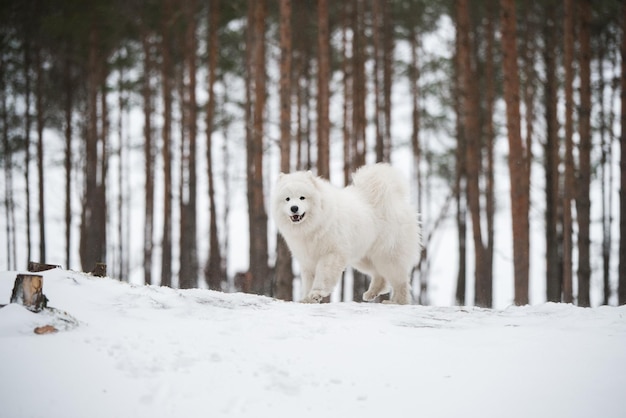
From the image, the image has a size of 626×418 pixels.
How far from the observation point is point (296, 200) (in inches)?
251

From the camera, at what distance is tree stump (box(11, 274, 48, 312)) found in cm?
399

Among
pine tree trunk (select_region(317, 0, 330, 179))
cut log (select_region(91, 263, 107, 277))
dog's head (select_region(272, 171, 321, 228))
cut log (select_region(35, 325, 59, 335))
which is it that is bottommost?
cut log (select_region(35, 325, 59, 335))

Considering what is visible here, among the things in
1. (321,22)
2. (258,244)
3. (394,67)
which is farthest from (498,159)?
(258,244)

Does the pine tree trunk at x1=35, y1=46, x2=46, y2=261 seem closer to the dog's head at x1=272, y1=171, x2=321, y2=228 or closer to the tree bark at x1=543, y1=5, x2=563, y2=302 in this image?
the dog's head at x1=272, y1=171, x2=321, y2=228

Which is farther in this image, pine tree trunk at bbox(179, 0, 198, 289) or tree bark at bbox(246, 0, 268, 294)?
pine tree trunk at bbox(179, 0, 198, 289)

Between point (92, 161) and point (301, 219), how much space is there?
36.8ft

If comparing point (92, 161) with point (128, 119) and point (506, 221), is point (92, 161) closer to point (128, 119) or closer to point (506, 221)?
point (128, 119)

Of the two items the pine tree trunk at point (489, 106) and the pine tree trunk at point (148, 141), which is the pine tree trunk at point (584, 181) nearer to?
the pine tree trunk at point (489, 106)

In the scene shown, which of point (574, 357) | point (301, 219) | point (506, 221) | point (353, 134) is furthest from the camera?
point (506, 221)

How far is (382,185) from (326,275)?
4.91 ft

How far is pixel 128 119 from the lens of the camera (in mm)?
18844

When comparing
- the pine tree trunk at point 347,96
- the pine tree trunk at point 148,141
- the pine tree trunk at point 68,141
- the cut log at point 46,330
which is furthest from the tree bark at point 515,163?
the pine tree trunk at point 68,141

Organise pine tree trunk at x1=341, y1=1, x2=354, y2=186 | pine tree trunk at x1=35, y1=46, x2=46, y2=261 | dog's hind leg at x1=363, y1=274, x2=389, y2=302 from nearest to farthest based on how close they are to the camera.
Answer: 1. dog's hind leg at x1=363, y1=274, x2=389, y2=302
2. pine tree trunk at x1=341, y1=1, x2=354, y2=186
3. pine tree trunk at x1=35, y1=46, x2=46, y2=261

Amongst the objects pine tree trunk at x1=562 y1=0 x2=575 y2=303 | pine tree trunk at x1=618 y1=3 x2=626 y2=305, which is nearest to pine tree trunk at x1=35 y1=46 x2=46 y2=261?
pine tree trunk at x1=562 y1=0 x2=575 y2=303
